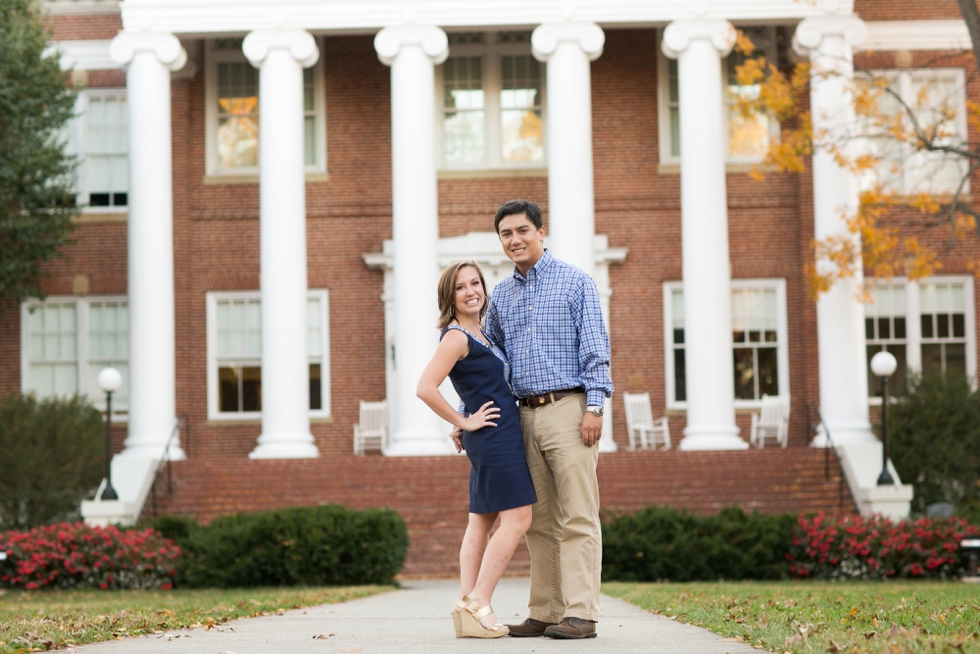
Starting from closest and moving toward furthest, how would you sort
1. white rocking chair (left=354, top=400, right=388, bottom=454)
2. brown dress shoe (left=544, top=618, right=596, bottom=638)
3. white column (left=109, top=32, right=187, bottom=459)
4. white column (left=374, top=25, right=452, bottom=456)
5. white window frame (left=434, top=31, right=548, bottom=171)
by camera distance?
brown dress shoe (left=544, top=618, right=596, bottom=638) < white column (left=374, top=25, right=452, bottom=456) < white column (left=109, top=32, right=187, bottom=459) < white rocking chair (left=354, top=400, right=388, bottom=454) < white window frame (left=434, top=31, right=548, bottom=171)

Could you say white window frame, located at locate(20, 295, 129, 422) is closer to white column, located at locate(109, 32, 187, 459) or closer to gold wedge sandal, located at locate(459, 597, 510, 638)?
white column, located at locate(109, 32, 187, 459)

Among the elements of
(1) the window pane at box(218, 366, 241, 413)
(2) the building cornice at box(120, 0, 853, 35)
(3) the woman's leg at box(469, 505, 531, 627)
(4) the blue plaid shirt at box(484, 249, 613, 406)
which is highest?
(2) the building cornice at box(120, 0, 853, 35)

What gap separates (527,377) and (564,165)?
47.5 ft

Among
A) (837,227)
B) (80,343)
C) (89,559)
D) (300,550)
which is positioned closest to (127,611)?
(300,550)

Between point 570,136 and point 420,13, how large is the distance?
10.4 feet

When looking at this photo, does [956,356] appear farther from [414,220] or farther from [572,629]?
[572,629]

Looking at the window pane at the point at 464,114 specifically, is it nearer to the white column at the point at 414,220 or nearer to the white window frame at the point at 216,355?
the white column at the point at 414,220

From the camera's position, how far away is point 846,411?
21.1 m

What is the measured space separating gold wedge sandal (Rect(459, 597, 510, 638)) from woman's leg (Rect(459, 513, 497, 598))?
16cm

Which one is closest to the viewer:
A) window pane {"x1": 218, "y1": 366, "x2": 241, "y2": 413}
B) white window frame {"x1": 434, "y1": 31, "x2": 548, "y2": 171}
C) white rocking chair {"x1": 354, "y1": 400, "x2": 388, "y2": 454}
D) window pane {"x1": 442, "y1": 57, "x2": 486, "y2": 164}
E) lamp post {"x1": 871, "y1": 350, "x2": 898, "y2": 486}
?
lamp post {"x1": 871, "y1": 350, "x2": 898, "y2": 486}

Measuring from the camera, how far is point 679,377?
80.1 feet

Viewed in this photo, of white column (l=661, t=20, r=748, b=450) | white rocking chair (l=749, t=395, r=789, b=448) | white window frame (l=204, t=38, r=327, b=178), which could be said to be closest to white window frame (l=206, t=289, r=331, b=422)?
white window frame (l=204, t=38, r=327, b=178)

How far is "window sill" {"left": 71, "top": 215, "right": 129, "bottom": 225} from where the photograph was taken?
24.6 meters

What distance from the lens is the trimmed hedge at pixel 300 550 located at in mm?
14531
